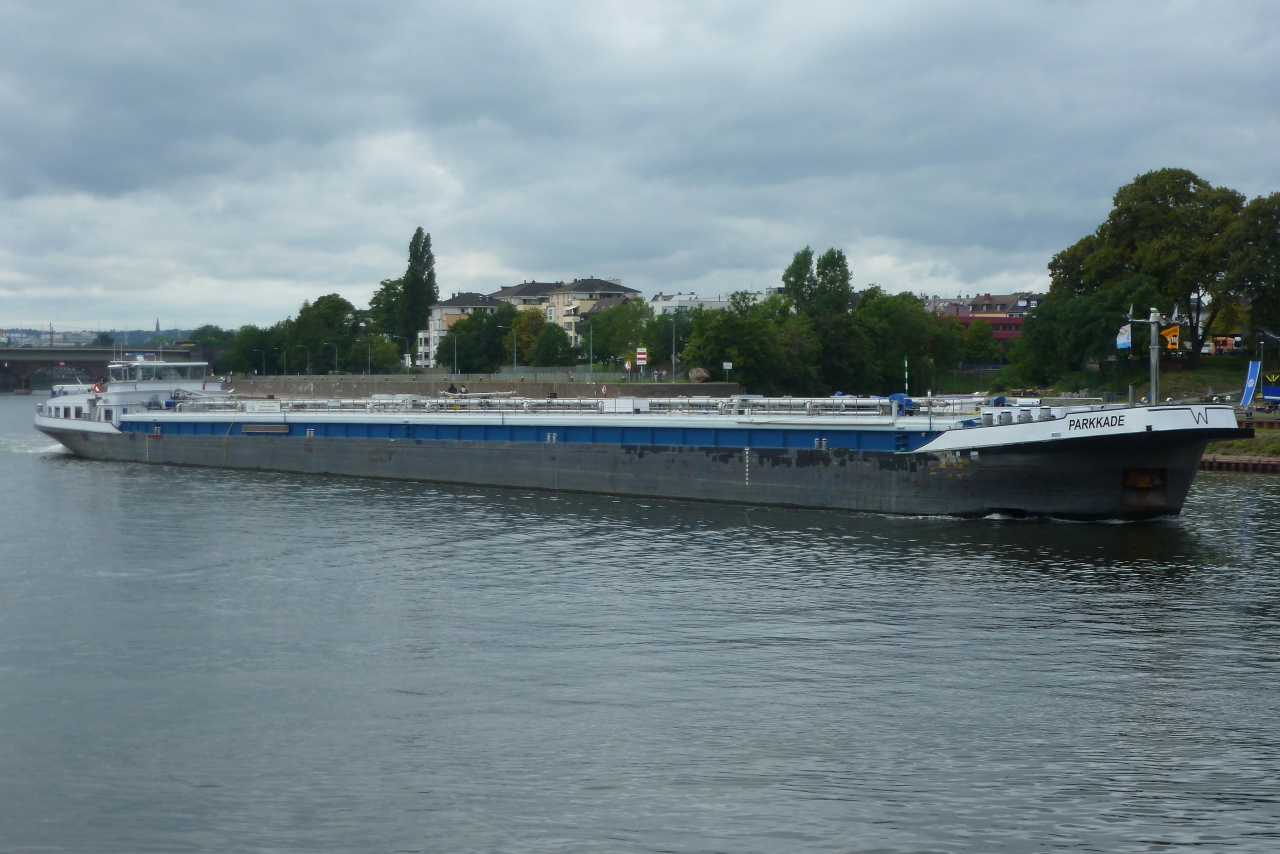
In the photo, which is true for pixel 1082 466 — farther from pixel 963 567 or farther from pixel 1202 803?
pixel 1202 803

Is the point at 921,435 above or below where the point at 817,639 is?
above

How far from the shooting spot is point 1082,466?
28.3m

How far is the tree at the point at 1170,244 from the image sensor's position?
7000cm

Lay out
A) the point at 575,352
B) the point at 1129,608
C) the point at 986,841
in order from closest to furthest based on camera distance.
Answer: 1. the point at 986,841
2. the point at 1129,608
3. the point at 575,352

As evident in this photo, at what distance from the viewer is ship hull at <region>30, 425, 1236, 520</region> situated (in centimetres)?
2828

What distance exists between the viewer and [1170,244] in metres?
71.9

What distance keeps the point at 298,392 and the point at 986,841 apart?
105 m

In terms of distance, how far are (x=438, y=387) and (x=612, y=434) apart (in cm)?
6392

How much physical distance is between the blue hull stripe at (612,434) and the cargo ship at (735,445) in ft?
0.17

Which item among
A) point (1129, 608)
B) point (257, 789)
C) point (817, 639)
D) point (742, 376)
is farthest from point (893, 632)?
point (742, 376)

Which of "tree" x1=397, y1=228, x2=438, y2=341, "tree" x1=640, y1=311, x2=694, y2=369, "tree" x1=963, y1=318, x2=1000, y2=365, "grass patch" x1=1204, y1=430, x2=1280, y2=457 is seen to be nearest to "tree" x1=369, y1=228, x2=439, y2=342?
"tree" x1=397, y1=228, x2=438, y2=341

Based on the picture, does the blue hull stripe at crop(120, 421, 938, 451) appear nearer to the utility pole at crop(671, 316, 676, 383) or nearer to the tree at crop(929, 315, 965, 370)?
the utility pole at crop(671, 316, 676, 383)

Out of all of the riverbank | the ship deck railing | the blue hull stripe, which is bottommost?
the blue hull stripe

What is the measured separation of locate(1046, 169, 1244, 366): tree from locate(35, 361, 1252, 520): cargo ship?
134 ft
